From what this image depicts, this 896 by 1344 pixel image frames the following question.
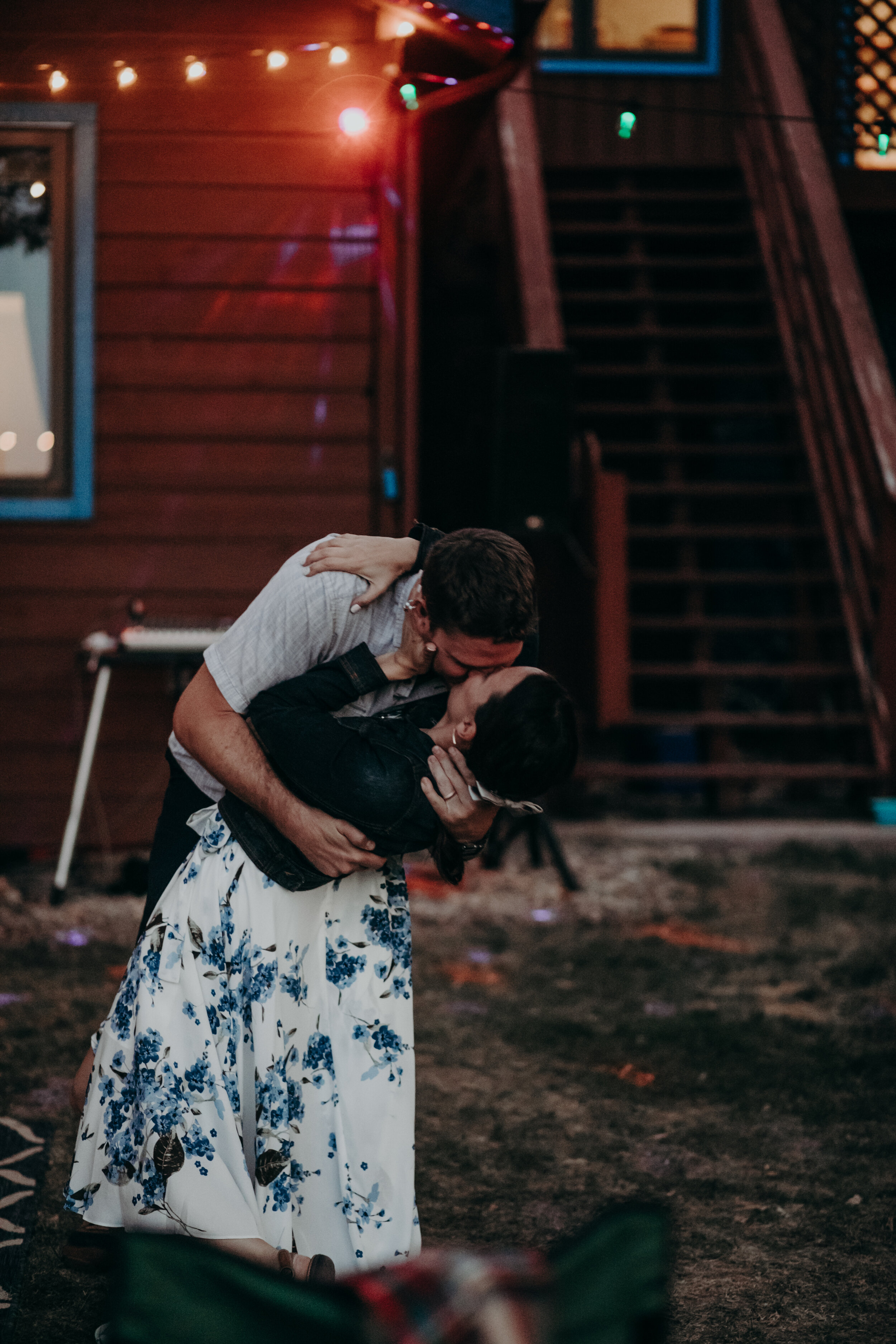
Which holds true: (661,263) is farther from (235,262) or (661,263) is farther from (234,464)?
(234,464)

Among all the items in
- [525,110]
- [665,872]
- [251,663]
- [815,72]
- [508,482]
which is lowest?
[665,872]

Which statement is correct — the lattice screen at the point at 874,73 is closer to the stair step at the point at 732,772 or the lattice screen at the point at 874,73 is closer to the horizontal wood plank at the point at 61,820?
the stair step at the point at 732,772

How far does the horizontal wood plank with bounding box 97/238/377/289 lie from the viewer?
560cm

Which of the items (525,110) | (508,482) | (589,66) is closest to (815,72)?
(589,66)

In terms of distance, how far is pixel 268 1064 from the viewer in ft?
6.10

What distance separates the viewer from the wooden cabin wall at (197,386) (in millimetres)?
5578

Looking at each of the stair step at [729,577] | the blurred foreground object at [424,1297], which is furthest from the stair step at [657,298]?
the blurred foreground object at [424,1297]

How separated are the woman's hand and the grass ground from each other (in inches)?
47.4

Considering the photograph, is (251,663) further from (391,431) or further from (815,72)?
(815,72)

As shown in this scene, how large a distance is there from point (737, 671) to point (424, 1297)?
237 inches

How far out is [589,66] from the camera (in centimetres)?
951

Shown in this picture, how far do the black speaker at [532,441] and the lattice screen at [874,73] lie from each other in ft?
13.5

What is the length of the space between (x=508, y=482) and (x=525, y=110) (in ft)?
10.7

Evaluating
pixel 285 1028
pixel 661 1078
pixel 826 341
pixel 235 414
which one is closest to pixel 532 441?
pixel 235 414
